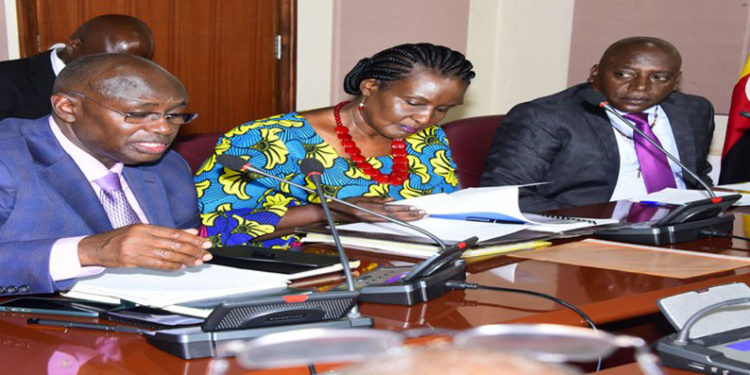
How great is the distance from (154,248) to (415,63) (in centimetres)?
140

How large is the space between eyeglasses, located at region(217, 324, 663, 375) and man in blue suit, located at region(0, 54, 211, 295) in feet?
3.45

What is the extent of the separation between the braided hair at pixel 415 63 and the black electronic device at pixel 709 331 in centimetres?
→ 136

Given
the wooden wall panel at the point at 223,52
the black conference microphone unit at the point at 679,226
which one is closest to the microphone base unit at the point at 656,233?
the black conference microphone unit at the point at 679,226

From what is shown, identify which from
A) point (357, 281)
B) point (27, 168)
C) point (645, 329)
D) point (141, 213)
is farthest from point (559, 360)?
point (645, 329)

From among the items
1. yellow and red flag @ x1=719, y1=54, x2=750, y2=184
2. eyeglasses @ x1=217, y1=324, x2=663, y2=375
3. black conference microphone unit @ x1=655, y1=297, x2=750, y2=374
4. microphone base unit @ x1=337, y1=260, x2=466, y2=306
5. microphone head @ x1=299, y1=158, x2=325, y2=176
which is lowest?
yellow and red flag @ x1=719, y1=54, x2=750, y2=184

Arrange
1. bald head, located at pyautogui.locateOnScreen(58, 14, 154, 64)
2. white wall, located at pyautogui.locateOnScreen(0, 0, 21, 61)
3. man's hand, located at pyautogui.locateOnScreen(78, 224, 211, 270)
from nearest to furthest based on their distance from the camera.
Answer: man's hand, located at pyautogui.locateOnScreen(78, 224, 211, 270) → bald head, located at pyautogui.locateOnScreen(58, 14, 154, 64) → white wall, located at pyautogui.locateOnScreen(0, 0, 21, 61)

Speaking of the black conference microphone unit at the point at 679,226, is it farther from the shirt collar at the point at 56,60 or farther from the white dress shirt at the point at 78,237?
the shirt collar at the point at 56,60

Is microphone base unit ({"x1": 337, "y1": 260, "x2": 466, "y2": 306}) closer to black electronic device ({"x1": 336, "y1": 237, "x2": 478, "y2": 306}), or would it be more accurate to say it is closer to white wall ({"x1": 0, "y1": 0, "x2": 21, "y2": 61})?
black electronic device ({"x1": 336, "y1": 237, "x2": 478, "y2": 306})

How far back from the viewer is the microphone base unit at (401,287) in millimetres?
1451

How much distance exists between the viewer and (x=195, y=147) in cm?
275

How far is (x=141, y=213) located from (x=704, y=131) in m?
2.50

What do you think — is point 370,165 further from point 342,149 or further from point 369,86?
point 369,86

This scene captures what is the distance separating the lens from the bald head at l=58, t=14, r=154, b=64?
10.4ft

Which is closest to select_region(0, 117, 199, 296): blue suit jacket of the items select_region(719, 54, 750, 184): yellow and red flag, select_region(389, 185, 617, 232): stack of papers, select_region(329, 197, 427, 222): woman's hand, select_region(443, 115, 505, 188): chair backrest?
select_region(329, 197, 427, 222): woman's hand
